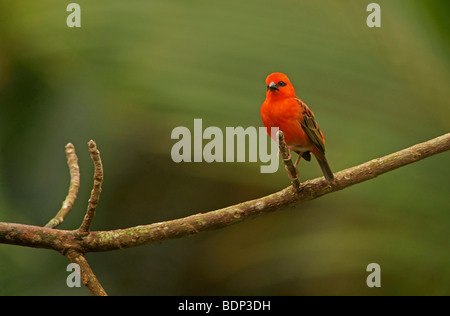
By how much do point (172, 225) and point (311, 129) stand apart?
57 centimetres

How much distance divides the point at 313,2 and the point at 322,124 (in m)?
0.51

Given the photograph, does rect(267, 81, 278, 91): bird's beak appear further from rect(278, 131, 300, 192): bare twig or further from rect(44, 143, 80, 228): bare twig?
rect(44, 143, 80, 228): bare twig

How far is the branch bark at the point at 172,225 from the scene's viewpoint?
130cm

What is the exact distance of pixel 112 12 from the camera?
230 cm

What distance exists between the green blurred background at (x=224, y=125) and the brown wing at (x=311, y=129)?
0.12 m

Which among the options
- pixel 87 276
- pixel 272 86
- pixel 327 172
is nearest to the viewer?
pixel 87 276

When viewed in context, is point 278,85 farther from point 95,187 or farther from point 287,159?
point 95,187

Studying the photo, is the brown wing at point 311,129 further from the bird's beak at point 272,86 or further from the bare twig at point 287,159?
the bare twig at point 287,159

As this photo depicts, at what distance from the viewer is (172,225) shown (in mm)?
1344

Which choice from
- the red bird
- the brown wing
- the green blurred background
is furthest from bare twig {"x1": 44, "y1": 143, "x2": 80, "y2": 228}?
the brown wing

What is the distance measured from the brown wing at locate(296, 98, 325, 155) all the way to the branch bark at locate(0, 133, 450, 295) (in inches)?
8.8

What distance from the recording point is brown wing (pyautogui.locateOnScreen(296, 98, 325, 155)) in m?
1.66

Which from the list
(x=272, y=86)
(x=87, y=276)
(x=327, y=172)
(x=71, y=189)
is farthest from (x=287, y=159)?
(x=71, y=189)

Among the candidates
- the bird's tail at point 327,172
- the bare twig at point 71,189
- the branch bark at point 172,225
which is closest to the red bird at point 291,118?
the bird's tail at point 327,172
